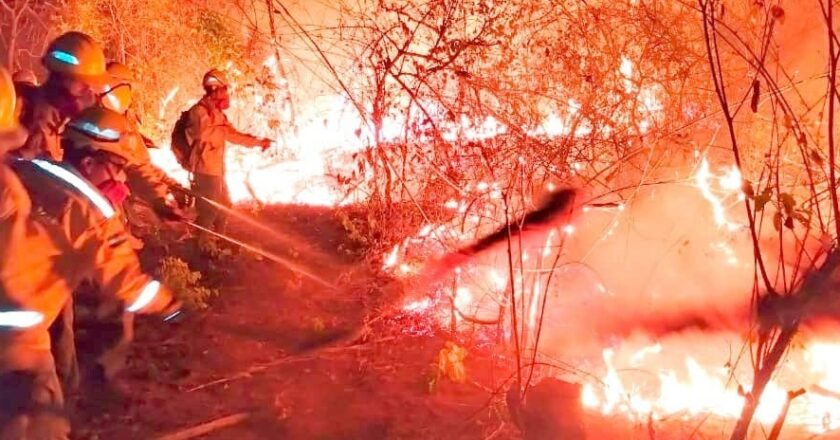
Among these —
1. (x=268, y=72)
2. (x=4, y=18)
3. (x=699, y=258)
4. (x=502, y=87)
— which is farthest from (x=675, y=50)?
(x=4, y=18)

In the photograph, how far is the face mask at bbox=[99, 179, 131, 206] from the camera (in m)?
3.85

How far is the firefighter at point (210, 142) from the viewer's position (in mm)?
7320

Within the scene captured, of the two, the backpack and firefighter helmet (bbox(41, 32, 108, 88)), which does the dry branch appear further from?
the backpack

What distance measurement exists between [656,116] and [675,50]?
649mm

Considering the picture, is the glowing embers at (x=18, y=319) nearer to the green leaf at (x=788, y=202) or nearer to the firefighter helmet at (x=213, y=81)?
the green leaf at (x=788, y=202)

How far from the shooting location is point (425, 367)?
230 inches

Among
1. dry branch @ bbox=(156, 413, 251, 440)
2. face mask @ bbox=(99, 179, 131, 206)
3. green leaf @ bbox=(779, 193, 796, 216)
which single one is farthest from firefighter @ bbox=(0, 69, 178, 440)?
green leaf @ bbox=(779, 193, 796, 216)

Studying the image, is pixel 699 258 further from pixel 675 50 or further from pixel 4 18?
pixel 4 18

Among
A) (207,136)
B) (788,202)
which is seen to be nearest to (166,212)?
(207,136)

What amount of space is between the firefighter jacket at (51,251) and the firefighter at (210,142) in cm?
385

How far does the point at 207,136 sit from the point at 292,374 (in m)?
2.84

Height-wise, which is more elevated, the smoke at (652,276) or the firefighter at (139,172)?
the smoke at (652,276)

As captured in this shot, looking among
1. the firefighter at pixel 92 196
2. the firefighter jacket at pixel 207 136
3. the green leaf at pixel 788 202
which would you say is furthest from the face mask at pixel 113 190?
the firefighter jacket at pixel 207 136

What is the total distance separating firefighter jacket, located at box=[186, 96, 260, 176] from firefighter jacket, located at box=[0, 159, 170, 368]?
12.6 ft
